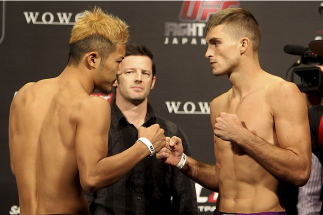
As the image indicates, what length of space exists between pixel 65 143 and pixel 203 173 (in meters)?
0.86

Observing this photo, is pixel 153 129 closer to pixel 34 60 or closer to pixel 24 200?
pixel 24 200

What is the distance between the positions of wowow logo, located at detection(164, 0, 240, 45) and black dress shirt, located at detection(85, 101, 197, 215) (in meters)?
0.94

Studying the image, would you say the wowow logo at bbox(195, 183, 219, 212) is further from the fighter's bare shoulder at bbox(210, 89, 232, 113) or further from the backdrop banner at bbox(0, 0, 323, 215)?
the fighter's bare shoulder at bbox(210, 89, 232, 113)

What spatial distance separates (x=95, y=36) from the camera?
5.88 ft

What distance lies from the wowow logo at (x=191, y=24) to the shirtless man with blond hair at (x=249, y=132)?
1.27m

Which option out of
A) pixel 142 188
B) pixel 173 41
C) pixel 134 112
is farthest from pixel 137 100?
pixel 173 41

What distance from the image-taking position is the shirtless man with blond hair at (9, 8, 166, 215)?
5.01ft

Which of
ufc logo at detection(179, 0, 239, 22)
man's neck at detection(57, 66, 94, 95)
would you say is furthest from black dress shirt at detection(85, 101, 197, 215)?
ufc logo at detection(179, 0, 239, 22)

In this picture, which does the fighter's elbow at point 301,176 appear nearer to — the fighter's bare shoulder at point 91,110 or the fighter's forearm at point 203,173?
the fighter's forearm at point 203,173

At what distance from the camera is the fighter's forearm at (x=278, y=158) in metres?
1.63

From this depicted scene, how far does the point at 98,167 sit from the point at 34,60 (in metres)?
2.00

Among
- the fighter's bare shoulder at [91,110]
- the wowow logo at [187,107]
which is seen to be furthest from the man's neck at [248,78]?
the wowow logo at [187,107]

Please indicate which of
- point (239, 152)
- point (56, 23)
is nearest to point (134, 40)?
point (56, 23)

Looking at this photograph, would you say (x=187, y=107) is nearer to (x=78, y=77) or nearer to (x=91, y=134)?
(x=78, y=77)
